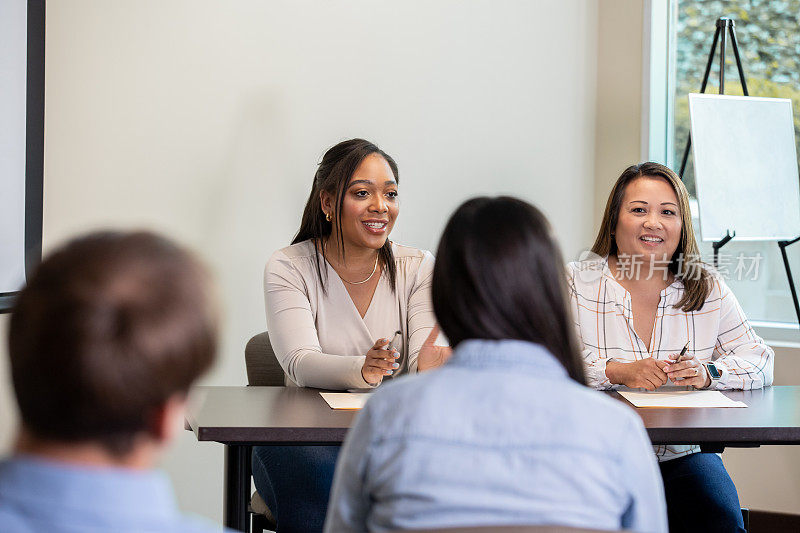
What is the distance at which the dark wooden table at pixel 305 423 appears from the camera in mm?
1883

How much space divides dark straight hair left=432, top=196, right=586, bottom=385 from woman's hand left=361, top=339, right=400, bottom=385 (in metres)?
1.00

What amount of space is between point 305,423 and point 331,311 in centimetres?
81

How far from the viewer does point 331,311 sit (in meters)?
2.71

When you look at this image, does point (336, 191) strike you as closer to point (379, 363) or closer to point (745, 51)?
point (379, 363)

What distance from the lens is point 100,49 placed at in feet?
10.1

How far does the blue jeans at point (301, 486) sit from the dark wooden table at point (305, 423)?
0.39 feet

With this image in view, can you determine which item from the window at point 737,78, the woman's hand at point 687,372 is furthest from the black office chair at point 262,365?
the window at point 737,78

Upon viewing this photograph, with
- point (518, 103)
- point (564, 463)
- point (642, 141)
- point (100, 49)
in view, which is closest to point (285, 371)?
point (100, 49)

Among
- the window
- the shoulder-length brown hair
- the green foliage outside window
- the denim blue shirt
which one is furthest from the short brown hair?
the green foliage outside window

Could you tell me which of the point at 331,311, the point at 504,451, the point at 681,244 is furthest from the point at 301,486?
the point at 681,244

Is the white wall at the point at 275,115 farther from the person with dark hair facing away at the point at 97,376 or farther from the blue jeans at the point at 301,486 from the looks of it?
the person with dark hair facing away at the point at 97,376

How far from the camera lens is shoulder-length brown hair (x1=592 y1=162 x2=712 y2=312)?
262 cm

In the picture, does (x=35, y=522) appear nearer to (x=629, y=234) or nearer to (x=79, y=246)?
(x=79, y=246)

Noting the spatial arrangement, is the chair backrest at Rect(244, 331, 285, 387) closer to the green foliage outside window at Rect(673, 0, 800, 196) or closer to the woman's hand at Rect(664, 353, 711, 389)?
the woman's hand at Rect(664, 353, 711, 389)
